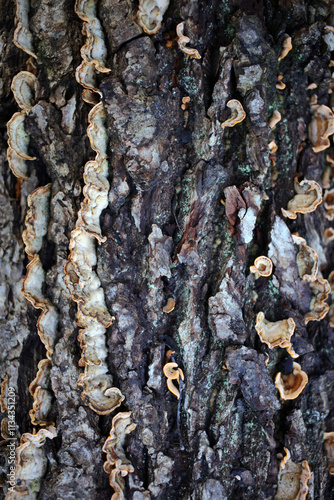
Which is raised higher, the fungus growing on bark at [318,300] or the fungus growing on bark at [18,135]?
the fungus growing on bark at [18,135]

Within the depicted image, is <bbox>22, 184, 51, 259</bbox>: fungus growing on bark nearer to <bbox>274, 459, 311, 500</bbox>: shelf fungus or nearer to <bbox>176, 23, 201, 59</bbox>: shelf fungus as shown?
<bbox>176, 23, 201, 59</bbox>: shelf fungus

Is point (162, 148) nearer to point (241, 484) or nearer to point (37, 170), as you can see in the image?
point (37, 170)

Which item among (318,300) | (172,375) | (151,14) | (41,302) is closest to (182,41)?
(151,14)

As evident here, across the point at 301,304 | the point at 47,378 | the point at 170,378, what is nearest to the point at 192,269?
the point at 170,378

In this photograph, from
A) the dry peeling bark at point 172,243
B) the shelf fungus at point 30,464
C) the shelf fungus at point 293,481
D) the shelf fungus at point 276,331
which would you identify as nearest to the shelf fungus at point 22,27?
the dry peeling bark at point 172,243

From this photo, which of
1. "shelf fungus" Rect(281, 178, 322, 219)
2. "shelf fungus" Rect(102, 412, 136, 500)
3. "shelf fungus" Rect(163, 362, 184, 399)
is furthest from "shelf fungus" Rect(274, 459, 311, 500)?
"shelf fungus" Rect(281, 178, 322, 219)

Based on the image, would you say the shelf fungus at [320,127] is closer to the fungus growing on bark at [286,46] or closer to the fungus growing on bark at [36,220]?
the fungus growing on bark at [286,46]

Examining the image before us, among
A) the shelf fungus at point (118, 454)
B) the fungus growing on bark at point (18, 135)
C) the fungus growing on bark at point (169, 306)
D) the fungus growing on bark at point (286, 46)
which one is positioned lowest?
the shelf fungus at point (118, 454)
